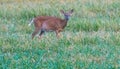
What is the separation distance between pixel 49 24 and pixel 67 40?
1.29m

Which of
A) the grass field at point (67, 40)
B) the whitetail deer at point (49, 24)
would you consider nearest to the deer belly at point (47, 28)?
the whitetail deer at point (49, 24)

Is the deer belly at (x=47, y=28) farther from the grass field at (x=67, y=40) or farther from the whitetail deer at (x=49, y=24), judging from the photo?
Answer: the grass field at (x=67, y=40)

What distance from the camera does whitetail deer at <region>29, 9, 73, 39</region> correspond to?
13.7 metres

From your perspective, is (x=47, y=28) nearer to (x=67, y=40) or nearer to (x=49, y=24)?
(x=49, y=24)

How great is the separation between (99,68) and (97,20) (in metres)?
5.57

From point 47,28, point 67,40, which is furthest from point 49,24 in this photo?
point 67,40

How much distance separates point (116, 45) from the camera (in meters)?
12.3

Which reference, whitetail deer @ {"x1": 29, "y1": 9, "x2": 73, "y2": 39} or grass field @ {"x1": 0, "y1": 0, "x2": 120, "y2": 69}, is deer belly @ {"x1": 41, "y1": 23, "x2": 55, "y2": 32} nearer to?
whitetail deer @ {"x1": 29, "y1": 9, "x2": 73, "y2": 39}

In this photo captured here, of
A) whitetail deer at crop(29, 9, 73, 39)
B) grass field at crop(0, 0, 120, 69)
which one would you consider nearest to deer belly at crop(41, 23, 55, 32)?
whitetail deer at crop(29, 9, 73, 39)

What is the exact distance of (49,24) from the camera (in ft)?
44.9

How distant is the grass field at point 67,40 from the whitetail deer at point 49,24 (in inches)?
6.6

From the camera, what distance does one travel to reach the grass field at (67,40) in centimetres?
1047

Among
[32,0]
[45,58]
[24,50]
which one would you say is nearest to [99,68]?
[45,58]

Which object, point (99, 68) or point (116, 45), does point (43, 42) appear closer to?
point (116, 45)
